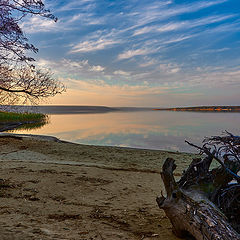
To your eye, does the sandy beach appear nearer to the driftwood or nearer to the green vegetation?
the driftwood

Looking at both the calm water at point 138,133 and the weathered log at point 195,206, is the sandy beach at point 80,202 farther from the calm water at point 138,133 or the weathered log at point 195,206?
the calm water at point 138,133

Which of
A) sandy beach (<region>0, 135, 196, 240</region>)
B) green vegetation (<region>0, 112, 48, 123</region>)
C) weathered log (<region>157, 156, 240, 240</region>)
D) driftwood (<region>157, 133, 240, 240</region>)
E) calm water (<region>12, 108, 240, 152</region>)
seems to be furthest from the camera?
green vegetation (<region>0, 112, 48, 123</region>)

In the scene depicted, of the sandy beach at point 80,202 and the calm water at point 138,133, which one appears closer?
the sandy beach at point 80,202

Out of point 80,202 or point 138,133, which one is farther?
point 138,133

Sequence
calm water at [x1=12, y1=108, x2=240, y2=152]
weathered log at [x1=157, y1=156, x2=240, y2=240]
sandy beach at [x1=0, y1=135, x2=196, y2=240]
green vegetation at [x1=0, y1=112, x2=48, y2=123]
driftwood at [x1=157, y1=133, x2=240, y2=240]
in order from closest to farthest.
A: weathered log at [x1=157, y1=156, x2=240, y2=240]
driftwood at [x1=157, y1=133, x2=240, y2=240]
sandy beach at [x1=0, y1=135, x2=196, y2=240]
calm water at [x1=12, y1=108, x2=240, y2=152]
green vegetation at [x1=0, y1=112, x2=48, y2=123]

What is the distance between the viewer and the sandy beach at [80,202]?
11.6 ft

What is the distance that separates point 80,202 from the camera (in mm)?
5270

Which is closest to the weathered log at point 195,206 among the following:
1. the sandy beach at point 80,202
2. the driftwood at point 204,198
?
the driftwood at point 204,198

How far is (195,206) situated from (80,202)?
118 inches

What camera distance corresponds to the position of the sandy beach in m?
3.54

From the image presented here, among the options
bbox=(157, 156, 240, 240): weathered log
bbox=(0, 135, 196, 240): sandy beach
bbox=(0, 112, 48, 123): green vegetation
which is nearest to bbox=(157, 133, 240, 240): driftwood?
bbox=(157, 156, 240, 240): weathered log

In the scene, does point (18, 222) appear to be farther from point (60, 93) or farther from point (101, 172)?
point (60, 93)

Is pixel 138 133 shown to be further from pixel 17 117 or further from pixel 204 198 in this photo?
pixel 204 198

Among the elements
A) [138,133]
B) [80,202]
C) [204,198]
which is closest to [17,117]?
[138,133]
